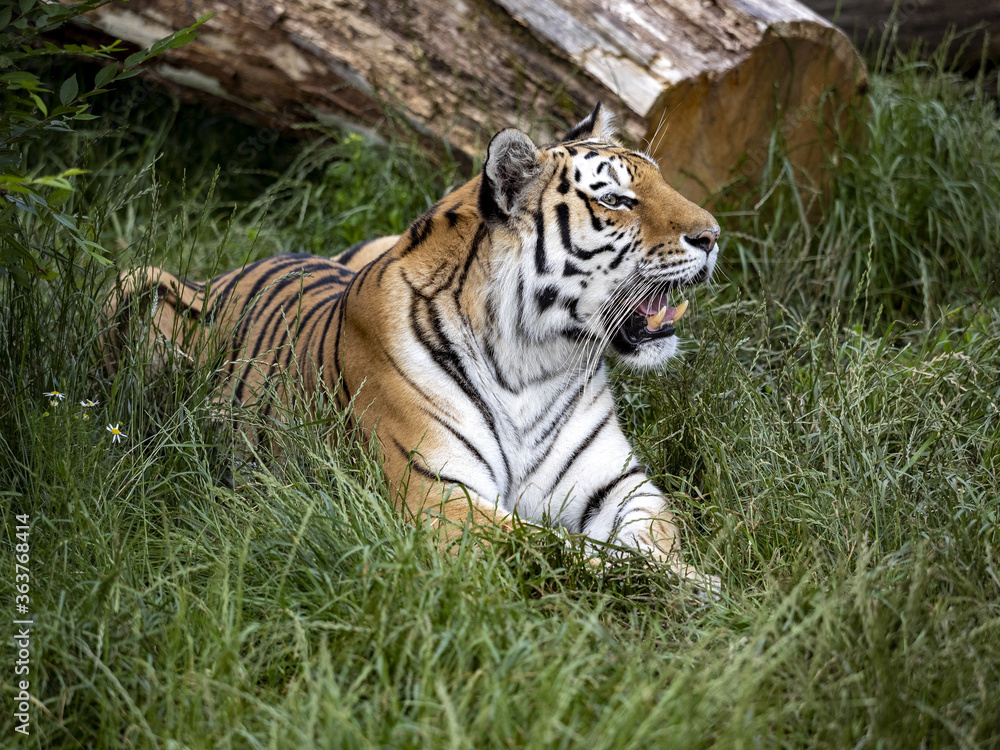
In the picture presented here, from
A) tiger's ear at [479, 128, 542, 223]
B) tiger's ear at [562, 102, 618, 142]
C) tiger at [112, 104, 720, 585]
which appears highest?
tiger's ear at [562, 102, 618, 142]

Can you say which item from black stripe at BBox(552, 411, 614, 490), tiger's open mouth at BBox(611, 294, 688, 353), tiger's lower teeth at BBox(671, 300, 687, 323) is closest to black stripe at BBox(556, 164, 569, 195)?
tiger's open mouth at BBox(611, 294, 688, 353)

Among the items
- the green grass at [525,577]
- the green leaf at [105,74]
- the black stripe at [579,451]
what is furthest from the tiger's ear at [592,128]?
the green leaf at [105,74]

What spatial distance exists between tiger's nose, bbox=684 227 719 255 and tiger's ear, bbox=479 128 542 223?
0.47 metres

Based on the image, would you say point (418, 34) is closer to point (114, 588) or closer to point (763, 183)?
point (763, 183)

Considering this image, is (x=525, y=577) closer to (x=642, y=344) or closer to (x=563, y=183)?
(x=642, y=344)

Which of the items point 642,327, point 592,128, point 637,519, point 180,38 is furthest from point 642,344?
point 180,38

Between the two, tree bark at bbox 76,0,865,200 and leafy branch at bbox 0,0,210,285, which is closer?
leafy branch at bbox 0,0,210,285

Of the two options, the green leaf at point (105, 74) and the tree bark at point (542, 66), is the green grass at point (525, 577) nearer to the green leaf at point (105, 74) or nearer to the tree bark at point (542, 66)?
the green leaf at point (105, 74)

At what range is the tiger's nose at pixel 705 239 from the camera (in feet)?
8.42

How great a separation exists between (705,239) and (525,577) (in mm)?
1094

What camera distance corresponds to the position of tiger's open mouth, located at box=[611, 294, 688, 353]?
2684mm

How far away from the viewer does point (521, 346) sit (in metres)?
2.56

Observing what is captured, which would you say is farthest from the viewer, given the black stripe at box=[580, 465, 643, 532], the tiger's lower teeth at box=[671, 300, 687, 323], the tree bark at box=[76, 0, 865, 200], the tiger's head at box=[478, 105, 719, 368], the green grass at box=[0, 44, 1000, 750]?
the tree bark at box=[76, 0, 865, 200]

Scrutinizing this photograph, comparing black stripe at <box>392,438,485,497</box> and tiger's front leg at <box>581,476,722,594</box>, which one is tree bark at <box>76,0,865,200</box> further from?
black stripe at <box>392,438,485,497</box>
